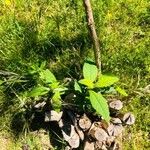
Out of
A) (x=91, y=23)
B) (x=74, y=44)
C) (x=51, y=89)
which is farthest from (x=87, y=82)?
(x=74, y=44)

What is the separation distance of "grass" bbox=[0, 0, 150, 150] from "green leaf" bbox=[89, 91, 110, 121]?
1.64ft

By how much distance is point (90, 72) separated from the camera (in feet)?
9.65

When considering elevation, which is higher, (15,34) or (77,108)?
(15,34)

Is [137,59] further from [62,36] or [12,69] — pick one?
[12,69]

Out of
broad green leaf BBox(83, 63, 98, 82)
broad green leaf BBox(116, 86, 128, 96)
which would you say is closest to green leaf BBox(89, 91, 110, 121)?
broad green leaf BBox(83, 63, 98, 82)

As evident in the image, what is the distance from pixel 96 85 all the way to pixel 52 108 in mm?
442

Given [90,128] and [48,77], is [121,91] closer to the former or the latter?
[90,128]

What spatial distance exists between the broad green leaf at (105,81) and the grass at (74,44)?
0.41m

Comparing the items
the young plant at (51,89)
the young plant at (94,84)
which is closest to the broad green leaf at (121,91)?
the young plant at (94,84)

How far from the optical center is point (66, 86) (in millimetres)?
3172

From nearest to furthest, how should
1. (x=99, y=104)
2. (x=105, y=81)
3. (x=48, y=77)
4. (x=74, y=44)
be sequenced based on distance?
(x=99, y=104) < (x=105, y=81) < (x=48, y=77) < (x=74, y=44)

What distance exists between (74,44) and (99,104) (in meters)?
0.91

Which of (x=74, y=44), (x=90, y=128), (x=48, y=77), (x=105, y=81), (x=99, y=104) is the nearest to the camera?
(x=99, y=104)

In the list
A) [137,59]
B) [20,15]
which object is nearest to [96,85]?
[137,59]
